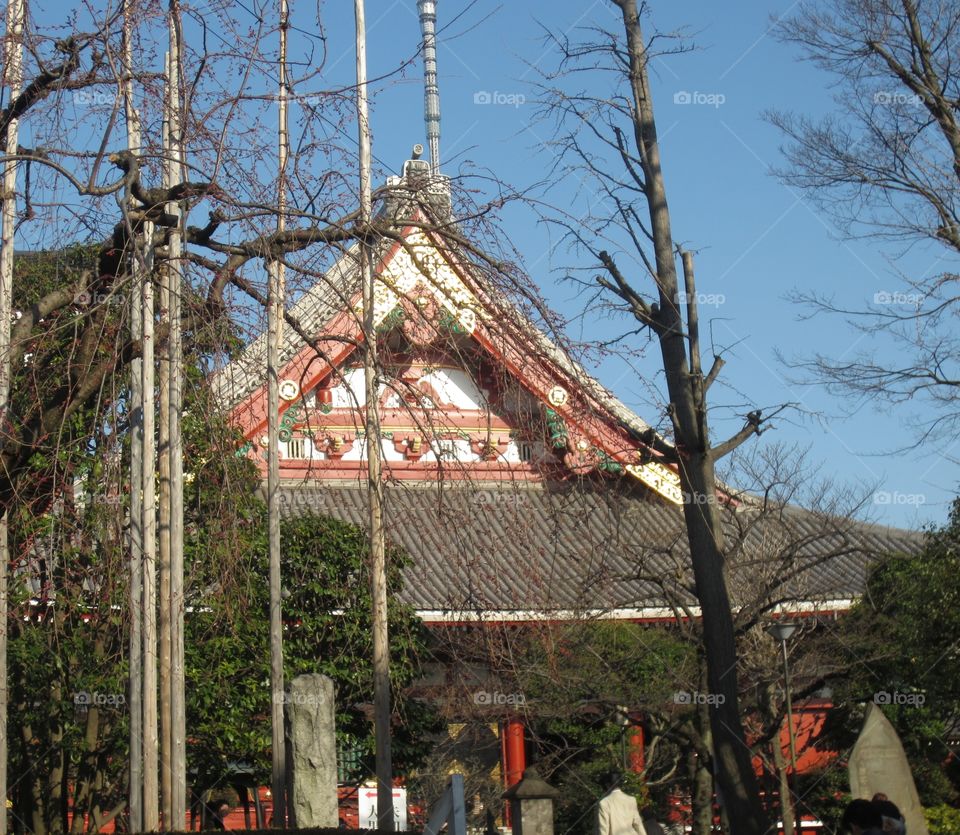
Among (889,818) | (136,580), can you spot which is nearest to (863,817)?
(889,818)

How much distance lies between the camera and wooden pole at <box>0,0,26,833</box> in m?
7.22

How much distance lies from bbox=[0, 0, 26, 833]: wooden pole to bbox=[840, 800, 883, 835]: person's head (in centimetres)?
453

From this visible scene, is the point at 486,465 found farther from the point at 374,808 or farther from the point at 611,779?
the point at 611,779

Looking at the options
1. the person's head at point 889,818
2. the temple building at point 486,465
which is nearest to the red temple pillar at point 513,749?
the temple building at point 486,465

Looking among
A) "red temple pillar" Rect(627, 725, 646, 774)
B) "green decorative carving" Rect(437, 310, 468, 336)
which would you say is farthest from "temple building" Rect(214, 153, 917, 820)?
"red temple pillar" Rect(627, 725, 646, 774)

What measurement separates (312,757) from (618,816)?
4049mm

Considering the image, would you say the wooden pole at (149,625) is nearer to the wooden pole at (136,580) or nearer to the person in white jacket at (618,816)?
the wooden pole at (136,580)

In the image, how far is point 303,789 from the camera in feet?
28.3

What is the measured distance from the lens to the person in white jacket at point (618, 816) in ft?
38.4

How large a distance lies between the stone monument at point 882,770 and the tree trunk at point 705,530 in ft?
6.84

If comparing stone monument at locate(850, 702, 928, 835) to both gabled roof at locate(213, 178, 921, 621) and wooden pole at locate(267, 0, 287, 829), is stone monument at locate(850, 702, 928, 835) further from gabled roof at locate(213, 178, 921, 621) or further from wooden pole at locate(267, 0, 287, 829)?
wooden pole at locate(267, 0, 287, 829)

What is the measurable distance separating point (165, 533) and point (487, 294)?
12.5ft

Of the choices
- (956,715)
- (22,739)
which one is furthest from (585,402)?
(956,715)

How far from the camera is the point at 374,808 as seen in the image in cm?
1145
